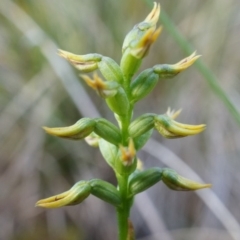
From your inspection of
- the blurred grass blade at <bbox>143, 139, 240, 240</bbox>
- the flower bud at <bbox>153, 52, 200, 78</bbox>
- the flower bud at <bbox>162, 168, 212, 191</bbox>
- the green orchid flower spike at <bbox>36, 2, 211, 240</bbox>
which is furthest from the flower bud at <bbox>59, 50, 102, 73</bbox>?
the blurred grass blade at <bbox>143, 139, 240, 240</bbox>

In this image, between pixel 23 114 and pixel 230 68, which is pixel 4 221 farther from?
pixel 230 68

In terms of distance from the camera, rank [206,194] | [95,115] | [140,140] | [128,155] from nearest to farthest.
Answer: [128,155] < [140,140] < [206,194] < [95,115]

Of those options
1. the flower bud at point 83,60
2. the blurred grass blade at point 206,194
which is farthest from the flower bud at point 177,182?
the blurred grass blade at point 206,194

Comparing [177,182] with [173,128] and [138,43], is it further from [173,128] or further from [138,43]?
[138,43]

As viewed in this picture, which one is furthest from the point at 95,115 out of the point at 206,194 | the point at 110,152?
the point at 110,152

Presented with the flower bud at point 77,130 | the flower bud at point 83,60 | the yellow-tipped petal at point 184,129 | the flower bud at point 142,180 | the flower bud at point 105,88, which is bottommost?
the flower bud at point 142,180

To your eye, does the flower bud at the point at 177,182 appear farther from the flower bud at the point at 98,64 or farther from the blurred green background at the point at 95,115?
the blurred green background at the point at 95,115

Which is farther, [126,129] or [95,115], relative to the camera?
[95,115]
